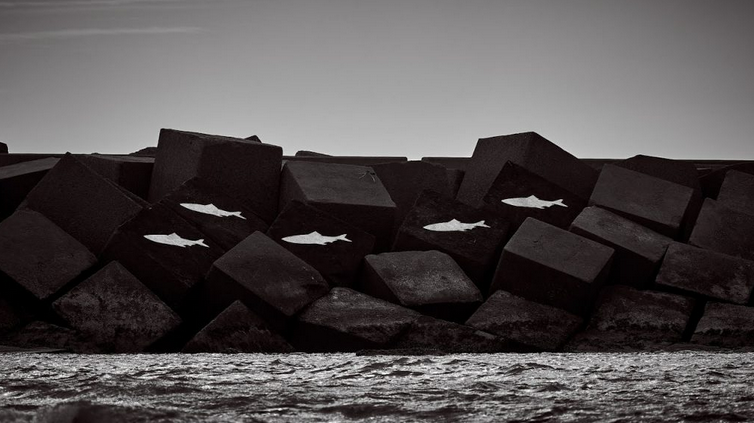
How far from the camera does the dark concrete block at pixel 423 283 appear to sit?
4.26m

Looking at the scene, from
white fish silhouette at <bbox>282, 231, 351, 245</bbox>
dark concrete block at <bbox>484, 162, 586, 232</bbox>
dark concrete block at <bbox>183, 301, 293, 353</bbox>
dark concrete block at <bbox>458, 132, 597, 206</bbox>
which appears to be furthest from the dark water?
dark concrete block at <bbox>458, 132, 597, 206</bbox>

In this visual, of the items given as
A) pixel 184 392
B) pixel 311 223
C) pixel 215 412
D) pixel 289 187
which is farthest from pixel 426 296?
pixel 215 412

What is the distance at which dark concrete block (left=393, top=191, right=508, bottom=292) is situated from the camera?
483 cm

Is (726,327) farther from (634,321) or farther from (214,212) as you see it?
(214,212)

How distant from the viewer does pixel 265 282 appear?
4145 mm

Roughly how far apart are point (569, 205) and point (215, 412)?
384 cm

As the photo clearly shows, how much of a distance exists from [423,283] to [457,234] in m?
0.68

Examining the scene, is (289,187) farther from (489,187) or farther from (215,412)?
(215,412)

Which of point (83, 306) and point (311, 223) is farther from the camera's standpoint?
point (311, 223)

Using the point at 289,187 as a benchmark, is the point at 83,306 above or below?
below

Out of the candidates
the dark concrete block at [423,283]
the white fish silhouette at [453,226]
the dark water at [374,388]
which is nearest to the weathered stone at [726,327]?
the dark water at [374,388]

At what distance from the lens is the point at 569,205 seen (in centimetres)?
544

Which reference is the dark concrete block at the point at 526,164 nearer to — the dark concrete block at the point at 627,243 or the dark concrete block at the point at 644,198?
the dark concrete block at the point at 644,198

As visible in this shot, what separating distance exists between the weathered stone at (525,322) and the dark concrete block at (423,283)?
0.15 metres
